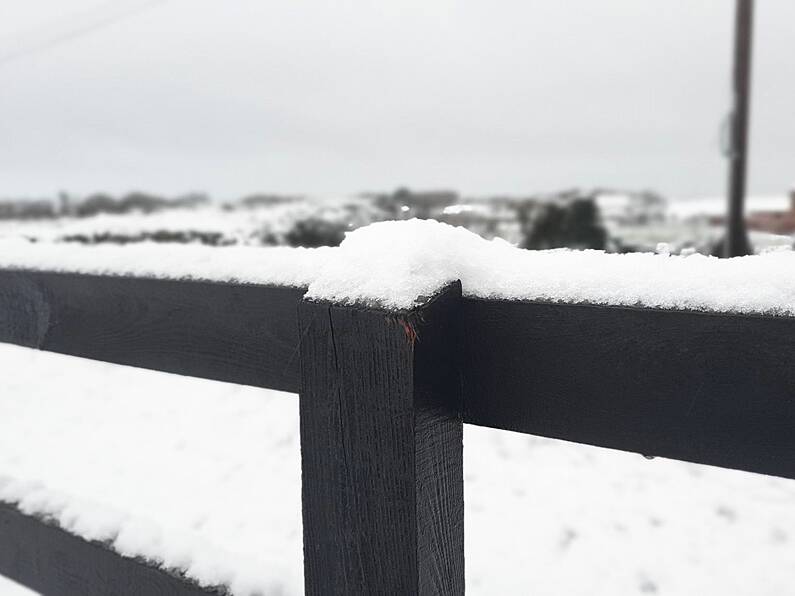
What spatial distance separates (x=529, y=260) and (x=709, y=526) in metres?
2.45

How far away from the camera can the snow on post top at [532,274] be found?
769mm

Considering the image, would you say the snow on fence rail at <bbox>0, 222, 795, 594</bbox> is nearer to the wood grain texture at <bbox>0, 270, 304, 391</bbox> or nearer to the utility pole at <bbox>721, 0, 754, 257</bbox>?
the wood grain texture at <bbox>0, 270, 304, 391</bbox>

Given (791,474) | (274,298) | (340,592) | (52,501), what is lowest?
(52,501)

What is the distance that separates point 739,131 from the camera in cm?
961

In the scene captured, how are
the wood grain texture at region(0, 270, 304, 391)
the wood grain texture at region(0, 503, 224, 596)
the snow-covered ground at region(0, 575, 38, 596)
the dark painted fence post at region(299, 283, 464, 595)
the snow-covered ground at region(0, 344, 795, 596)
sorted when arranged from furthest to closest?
the snow-covered ground at region(0, 575, 38, 596) < the snow-covered ground at region(0, 344, 795, 596) < the wood grain texture at region(0, 503, 224, 596) < the wood grain texture at region(0, 270, 304, 391) < the dark painted fence post at region(299, 283, 464, 595)

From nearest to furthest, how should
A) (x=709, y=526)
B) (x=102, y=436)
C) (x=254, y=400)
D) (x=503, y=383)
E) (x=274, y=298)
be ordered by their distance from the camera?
(x=503, y=383) → (x=274, y=298) → (x=709, y=526) → (x=102, y=436) → (x=254, y=400)

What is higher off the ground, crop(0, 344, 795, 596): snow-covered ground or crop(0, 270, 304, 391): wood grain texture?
crop(0, 270, 304, 391): wood grain texture

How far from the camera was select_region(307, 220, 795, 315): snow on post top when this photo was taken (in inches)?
30.3

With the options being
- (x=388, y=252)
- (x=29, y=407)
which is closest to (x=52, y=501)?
(x=388, y=252)

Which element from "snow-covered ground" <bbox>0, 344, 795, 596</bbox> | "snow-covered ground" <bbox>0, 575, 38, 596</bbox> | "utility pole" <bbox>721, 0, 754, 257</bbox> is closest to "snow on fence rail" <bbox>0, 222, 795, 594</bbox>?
"snow-covered ground" <bbox>0, 344, 795, 596</bbox>

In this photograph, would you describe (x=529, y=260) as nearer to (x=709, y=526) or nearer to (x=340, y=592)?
(x=340, y=592)

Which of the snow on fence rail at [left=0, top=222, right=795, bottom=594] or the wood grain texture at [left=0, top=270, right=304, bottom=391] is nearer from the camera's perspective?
the snow on fence rail at [left=0, top=222, right=795, bottom=594]

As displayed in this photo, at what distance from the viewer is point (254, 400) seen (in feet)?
15.7

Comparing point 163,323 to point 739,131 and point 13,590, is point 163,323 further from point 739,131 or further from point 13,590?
point 739,131
